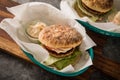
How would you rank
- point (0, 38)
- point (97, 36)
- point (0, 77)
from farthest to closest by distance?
point (97, 36) < point (0, 38) < point (0, 77)

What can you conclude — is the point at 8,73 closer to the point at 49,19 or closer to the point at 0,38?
the point at 0,38

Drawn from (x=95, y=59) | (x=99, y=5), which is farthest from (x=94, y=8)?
(x=95, y=59)

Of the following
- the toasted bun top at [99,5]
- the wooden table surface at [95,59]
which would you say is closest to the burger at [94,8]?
the toasted bun top at [99,5]

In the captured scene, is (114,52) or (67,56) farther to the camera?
(114,52)

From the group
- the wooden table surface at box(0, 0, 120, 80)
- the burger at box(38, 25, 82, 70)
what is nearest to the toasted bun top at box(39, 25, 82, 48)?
the burger at box(38, 25, 82, 70)

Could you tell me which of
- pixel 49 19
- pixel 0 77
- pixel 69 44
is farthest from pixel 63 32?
pixel 0 77

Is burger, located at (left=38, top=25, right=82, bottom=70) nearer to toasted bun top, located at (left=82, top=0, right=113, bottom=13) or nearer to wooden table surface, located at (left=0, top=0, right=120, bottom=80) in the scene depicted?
wooden table surface, located at (left=0, top=0, right=120, bottom=80)
